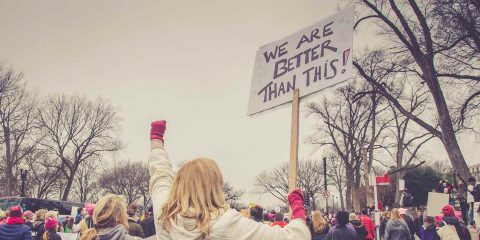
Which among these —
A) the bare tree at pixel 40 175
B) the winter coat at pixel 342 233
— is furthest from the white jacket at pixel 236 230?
the bare tree at pixel 40 175

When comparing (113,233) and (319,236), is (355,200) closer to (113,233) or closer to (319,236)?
(319,236)

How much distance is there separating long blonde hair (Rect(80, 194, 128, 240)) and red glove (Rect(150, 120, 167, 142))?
6.30ft

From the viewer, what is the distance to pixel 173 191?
7.20 feet

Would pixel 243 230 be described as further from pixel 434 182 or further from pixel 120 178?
pixel 120 178

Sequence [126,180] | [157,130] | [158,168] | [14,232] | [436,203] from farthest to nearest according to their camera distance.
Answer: [126,180], [436,203], [14,232], [157,130], [158,168]

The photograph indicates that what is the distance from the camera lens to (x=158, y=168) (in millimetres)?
2508

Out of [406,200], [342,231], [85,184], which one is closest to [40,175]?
[85,184]

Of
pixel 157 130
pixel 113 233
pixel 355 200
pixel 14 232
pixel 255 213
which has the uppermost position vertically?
pixel 355 200

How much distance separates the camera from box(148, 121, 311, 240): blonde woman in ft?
6.45

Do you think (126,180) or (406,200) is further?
(126,180)

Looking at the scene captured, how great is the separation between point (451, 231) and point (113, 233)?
713cm

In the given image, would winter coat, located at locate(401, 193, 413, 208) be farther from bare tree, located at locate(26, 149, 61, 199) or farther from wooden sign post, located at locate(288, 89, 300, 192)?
bare tree, located at locate(26, 149, 61, 199)

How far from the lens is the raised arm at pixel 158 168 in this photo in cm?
238

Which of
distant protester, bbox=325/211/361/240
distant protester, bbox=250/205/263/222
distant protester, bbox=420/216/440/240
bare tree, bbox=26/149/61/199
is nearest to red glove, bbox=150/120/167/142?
distant protester, bbox=250/205/263/222
